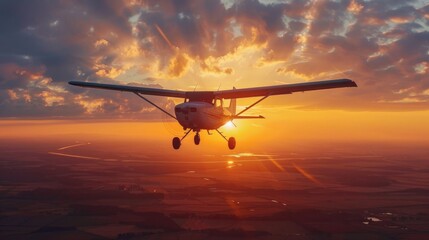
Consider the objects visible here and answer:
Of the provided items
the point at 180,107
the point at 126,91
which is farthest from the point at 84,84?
the point at 180,107

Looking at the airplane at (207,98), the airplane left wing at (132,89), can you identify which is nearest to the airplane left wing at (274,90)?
the airplane at (207,98)

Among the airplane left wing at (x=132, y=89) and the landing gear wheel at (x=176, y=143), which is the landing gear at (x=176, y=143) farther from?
the airplane left wing at (x=132, y=89)

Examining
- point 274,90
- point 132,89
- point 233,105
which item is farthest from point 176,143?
point 233,105

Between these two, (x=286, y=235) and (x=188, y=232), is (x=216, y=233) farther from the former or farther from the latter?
(x=286, y=235)

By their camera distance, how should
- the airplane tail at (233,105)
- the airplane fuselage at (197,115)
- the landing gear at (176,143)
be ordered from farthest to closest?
the airplane tail at (233,105)
the landing gear at (176,143)
the airplane fuselage at (197,115)

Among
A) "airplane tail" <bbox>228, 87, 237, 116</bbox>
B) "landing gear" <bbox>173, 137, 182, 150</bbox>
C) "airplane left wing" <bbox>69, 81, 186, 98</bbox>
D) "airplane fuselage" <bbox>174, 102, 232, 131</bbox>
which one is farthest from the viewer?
"airplane tail" <bbox>228, 87, 237, 116</bbox>

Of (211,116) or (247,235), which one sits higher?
(211,116)

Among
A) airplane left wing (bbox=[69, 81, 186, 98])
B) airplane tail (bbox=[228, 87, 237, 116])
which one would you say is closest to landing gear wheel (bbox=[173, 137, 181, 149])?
airplane left wing (bbox=[69, 81, 186, 98])

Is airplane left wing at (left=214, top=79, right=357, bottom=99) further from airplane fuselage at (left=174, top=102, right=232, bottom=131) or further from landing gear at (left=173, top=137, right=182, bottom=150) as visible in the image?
landing gear at (left=173, top=137, right=182, bottom=150)
